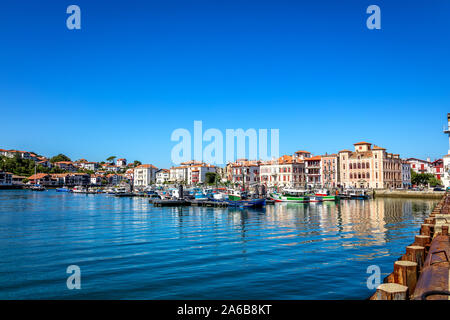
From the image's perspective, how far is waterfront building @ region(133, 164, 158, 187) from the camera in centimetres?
16650

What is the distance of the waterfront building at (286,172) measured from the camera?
106m

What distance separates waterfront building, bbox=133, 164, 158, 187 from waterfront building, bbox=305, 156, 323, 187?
282 ft

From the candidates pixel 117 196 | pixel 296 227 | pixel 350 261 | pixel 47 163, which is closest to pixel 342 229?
pixel 296 227

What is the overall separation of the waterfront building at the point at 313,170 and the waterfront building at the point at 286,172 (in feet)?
→ 4.49

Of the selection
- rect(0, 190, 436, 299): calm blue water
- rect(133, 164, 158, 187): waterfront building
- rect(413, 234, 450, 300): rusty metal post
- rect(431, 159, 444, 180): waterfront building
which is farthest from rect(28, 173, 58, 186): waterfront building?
rect(431, 159, 444, 180): waterfront building

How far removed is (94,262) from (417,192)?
76.7 m

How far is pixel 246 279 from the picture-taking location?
1268cm

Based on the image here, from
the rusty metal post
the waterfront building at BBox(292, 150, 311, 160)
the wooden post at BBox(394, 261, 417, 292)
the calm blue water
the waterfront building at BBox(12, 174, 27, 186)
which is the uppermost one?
the waterfront building at BBox(292, 150, 311, 160)

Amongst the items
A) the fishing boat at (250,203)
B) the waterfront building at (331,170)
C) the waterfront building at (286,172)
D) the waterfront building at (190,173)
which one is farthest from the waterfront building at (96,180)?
the fishing boat at (250,203)

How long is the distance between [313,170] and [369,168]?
18467 millimetres

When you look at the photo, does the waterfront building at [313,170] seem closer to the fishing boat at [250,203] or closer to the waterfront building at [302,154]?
the waterfront building at [302,154]

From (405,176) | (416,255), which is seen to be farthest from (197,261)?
(405,176)

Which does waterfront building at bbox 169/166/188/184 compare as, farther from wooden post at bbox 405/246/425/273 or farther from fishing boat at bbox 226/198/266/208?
wooden post at bbox 405/246/425/273

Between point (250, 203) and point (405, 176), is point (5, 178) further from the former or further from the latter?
point (405, 176)
